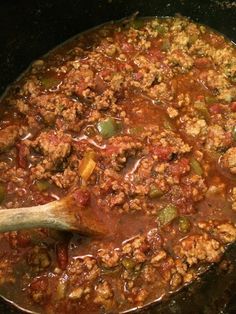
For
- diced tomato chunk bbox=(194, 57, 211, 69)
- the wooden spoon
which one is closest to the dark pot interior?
diced tomato chunk bbox=(194, 57, 211, 69)

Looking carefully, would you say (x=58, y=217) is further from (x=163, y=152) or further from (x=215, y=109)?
(x=215, y=109)

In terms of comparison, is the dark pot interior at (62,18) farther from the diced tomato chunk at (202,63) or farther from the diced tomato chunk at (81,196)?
the diced tomato chunk at (81,196)

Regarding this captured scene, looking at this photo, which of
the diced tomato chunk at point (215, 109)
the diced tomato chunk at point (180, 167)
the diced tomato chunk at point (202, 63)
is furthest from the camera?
the diced tomato chunk at point (202, 63)

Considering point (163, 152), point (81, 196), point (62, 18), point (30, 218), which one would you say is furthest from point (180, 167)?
point (62, 18)

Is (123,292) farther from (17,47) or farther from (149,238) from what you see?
(17,47)

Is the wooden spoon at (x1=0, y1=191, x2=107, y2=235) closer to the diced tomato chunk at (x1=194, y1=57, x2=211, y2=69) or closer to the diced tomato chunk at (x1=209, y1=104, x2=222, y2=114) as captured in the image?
the diced tomato chunk at (x1=209, y1=104, x2=222, y2=114)

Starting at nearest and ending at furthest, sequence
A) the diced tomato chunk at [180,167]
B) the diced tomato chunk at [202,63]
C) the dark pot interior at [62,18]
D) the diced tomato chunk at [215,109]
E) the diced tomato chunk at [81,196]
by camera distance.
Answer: the diced tomato chunk at [81,196] → the diced tomato chunk at [180,167] → the diced tomato chunk at [215,109] → the dark pot interior at [62,18] → the diced tomato chunk at [202,63]

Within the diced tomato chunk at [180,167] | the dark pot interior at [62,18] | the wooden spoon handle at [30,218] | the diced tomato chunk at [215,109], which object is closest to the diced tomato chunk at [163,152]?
the diced tomato chunk at [180,167]

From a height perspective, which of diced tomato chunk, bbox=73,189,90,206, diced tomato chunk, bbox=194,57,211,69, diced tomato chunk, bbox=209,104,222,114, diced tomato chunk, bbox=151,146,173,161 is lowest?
diced tomato chunk, bbox=73,189,90,206
